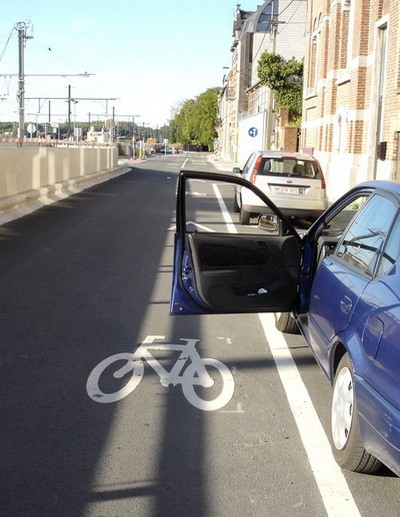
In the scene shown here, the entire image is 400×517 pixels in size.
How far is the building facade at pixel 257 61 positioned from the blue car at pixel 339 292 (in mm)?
35209

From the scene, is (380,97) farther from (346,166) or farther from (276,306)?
(276,306)

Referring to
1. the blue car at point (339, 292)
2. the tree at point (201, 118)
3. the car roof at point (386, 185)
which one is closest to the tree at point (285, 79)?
the blue car at point (339, 292)

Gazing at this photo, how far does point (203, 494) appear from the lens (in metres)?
3.92

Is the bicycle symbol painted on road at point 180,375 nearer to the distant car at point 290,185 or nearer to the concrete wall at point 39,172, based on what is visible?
the distant car at point 290,185

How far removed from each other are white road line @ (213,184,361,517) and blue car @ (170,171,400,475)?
104 millimetres

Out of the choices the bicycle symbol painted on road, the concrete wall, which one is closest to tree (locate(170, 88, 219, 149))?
the concrete wall

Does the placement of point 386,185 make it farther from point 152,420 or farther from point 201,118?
point 201,118

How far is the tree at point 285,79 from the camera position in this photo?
41344 millimetres

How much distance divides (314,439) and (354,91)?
19440 millimetres

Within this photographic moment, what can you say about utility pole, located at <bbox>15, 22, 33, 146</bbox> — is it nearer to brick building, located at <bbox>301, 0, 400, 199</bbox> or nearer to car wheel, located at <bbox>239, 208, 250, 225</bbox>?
brick building, located at <bbox>301, 0, 400, 199</bbox>

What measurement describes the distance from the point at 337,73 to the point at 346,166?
4822mm

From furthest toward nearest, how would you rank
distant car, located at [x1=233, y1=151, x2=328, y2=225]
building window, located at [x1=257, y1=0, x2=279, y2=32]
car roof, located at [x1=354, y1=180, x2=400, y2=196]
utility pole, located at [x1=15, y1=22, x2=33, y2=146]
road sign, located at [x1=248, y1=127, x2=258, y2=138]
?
building window, located at [x1=257, y1=0, x2=279, y2=32]
road sign, located at [x1=248, y1=127, x2=258, y2=138]
utility pole, located at [x1=15, y1=22, x2=33, y2=146]
distant car, located at [x1=233, y1=151, x2=328, y2=225]
car roof, located at [x1=354, y1=180, x2=400, y2=196]

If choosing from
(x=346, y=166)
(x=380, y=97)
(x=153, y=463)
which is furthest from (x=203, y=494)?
(x=346, y=166)

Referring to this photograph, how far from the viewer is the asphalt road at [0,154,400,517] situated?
3889 millimetres
